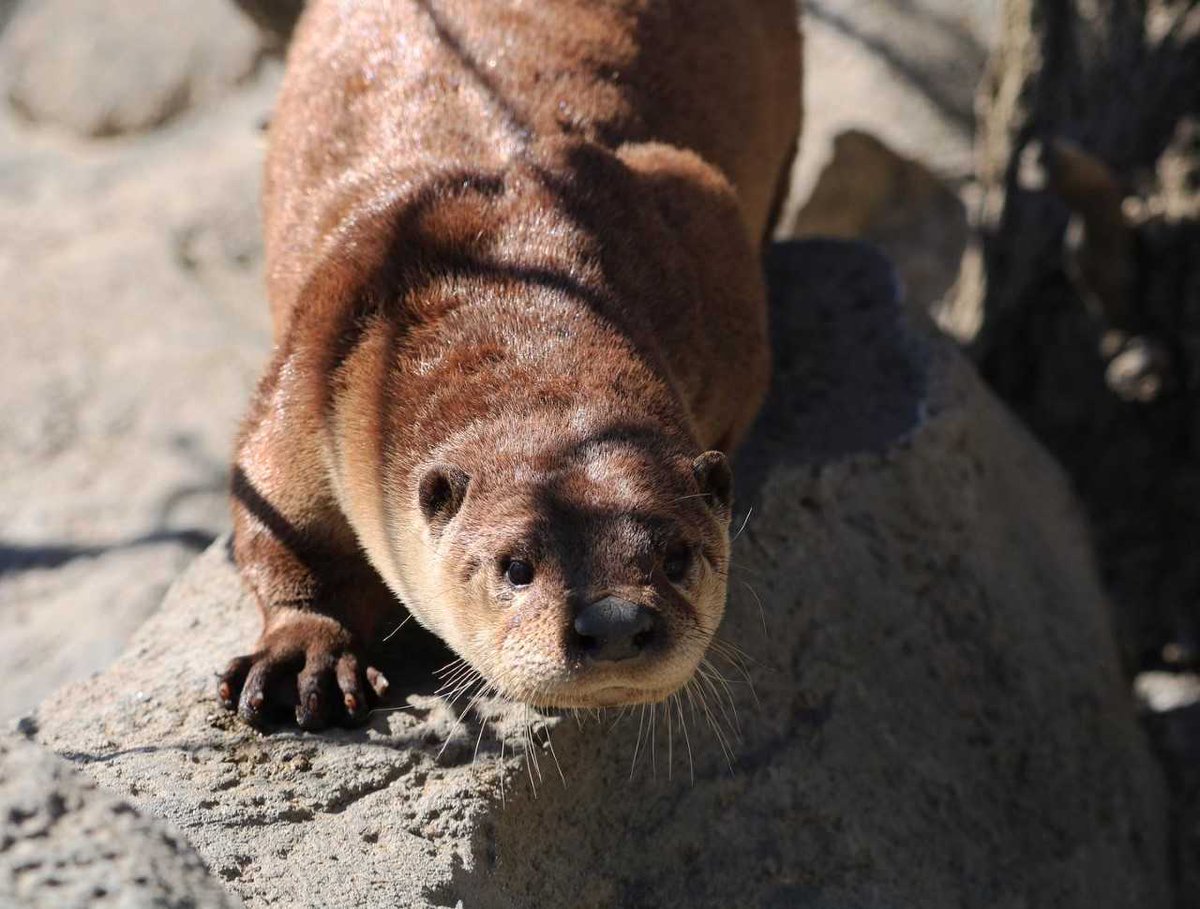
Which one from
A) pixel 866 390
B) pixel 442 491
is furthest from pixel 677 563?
pixel 866 390

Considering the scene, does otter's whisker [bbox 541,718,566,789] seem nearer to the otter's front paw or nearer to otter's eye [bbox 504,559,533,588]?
the otter's front paw

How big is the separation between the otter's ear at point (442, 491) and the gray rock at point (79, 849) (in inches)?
34.4

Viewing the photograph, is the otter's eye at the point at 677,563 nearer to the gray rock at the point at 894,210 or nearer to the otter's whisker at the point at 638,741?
the otter's whisker at the point at 638,741

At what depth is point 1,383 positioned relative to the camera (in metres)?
6.70

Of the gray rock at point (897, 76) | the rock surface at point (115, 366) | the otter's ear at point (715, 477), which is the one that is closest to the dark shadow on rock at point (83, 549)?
the rock surface at point (115, 366)

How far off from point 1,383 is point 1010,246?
435 cm

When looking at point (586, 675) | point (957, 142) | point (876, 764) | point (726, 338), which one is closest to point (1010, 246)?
point (957, 142)

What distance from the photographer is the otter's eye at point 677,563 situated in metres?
2.75

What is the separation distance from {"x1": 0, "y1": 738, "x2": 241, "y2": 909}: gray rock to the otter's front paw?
81 cm

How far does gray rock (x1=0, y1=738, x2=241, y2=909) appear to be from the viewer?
201cm

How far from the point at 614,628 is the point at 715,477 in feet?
1.81

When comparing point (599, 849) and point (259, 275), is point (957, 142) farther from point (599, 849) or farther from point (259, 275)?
point (599, 849)

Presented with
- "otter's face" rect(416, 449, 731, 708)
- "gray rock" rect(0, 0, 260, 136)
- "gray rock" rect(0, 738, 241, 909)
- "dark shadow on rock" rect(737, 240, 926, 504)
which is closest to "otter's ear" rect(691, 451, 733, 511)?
"otter's face" rect(416, 449, 731, 708)

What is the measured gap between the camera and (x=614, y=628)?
2553mm
